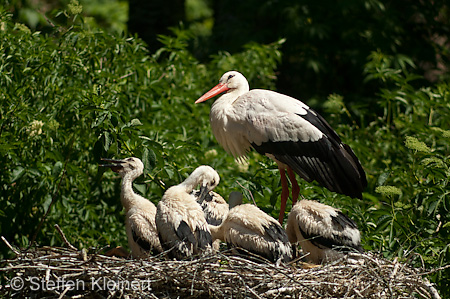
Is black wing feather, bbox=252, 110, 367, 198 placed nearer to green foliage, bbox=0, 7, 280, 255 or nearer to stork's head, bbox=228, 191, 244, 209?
stork's head, bbox=228, 191, 244, 209

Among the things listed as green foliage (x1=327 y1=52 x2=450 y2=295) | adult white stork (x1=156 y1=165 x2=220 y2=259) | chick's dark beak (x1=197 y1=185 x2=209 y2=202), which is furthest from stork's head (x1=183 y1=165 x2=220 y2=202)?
green foliage (x1=327 y1=52 x2=450 y2=295)

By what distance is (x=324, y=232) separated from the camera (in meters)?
5.55

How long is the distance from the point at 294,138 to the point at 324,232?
108 cm

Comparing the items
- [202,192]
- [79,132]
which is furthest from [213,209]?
[79,132]

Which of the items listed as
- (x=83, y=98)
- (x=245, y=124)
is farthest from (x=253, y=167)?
(x=83, y=98)

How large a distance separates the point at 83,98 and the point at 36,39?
162 centimetres

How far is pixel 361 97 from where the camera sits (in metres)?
11.1

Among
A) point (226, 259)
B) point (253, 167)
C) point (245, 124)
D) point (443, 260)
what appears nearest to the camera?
point (226, 259)

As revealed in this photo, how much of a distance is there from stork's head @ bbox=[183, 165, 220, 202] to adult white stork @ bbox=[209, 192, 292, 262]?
0.43 m

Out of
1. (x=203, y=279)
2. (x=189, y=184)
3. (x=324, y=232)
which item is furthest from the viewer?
(x=189, y=184)

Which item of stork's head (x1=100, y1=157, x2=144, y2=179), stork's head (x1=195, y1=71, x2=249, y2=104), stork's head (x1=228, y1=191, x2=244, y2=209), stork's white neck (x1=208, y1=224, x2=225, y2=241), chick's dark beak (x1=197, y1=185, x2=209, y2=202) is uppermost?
stork's head (x1=195, y1=71, x2=249, y2=104)

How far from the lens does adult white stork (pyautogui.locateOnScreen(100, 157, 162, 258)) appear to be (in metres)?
5.55

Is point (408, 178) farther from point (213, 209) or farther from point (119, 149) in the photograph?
point (119, 149)

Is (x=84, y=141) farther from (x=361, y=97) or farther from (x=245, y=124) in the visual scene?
(x=361, y=97)
